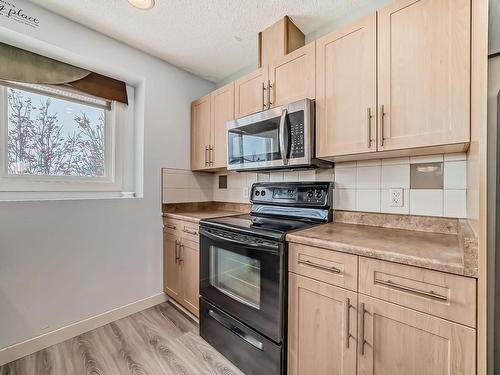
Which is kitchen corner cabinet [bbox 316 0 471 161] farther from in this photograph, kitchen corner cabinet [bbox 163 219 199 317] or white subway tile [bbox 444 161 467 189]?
kitchen corner cabinet [bbox 163 219 199 317]

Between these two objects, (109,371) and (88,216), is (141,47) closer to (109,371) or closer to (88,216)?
(88,216)

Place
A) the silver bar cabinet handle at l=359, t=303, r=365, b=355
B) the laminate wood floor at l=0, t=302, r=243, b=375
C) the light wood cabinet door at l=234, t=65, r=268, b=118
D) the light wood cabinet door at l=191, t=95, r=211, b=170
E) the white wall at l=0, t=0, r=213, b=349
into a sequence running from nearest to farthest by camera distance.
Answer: the silver bar cabinet handle at l=359, t=303, r=365, b=355 < the laminate wood floor at l=0, t=302, r=243, b=375 < the white wall at l=0, t=0, r=213, b=349 < the light wood cabinet door at l=234, t=65, r=268, b=118 < the light wood cabinet door at l=191, t=95, r=211, b=170

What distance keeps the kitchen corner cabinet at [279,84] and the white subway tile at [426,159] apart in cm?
73

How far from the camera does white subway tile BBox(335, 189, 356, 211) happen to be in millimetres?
1659

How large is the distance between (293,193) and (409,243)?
0.92m

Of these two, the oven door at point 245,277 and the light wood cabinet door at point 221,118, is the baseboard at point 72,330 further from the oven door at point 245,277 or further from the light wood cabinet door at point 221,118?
the light wood cabinet door at point 221,118

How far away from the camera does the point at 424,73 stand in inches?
44.9

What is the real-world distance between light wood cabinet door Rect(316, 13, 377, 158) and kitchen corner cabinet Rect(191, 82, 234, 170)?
0.89 meters

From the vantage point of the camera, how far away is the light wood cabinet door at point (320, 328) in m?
1.06

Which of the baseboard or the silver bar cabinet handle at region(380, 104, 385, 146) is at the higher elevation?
the silver bar cabinet handle at region(380, 104, 385, 146)

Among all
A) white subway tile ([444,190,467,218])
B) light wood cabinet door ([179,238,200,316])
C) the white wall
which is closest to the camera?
white subway tile ([444,190,467,218])

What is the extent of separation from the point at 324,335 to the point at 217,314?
0.80 metres

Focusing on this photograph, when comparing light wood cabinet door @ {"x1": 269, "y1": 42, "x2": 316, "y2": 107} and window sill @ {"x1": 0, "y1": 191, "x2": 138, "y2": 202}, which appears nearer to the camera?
light wood cabinet door @ {"x1": 269, "y1": 42, "x2": 316, "y2": 107}

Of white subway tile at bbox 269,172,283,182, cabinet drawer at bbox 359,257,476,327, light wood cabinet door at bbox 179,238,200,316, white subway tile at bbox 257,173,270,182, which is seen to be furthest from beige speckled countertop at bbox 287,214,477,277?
light wood cabinet door at bbox 179,238,200,316
